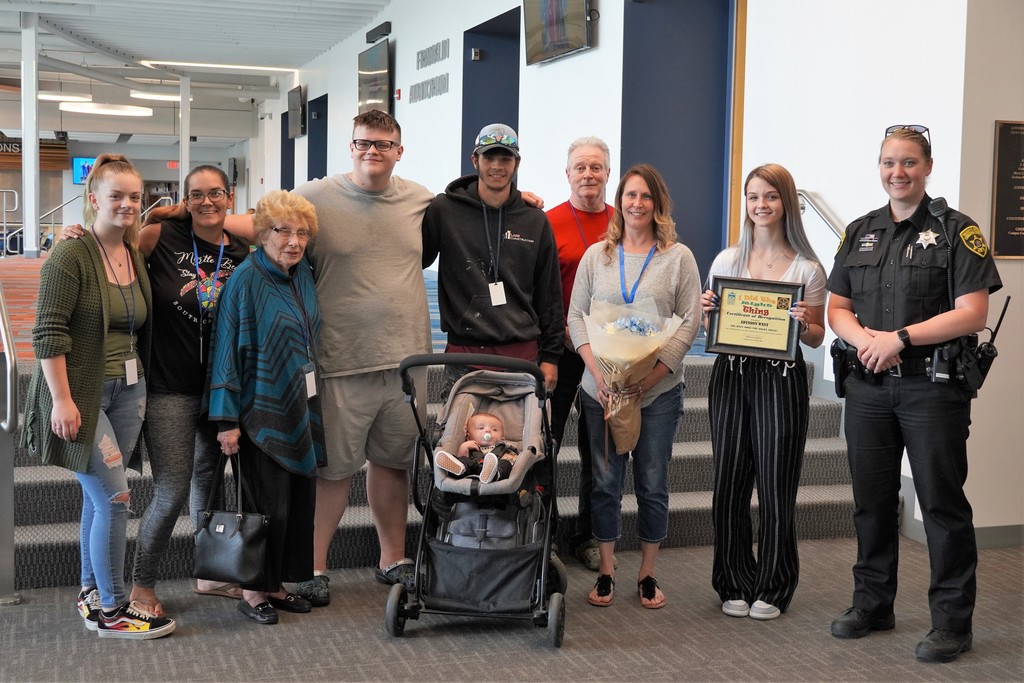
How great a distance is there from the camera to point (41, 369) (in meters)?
3.10

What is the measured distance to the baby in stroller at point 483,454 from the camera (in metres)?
3.29

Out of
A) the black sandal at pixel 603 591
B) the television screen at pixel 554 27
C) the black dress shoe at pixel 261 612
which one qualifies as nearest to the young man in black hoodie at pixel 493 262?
the black sandal at pixel 603 591

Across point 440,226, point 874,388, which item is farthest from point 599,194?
point 874,388

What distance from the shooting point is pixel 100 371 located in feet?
10.1

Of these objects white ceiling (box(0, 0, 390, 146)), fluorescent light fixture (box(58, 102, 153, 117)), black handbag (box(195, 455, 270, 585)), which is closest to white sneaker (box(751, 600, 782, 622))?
black handbag (box(195, 455, 270, 585))

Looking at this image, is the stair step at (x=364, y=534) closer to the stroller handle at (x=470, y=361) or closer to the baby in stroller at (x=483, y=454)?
the baby in stroller at (x=483, y=454)

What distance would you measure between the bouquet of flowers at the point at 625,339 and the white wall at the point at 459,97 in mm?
3834

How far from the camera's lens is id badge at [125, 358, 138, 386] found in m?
3.14

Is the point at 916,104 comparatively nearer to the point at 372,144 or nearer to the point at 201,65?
the point at 372,144

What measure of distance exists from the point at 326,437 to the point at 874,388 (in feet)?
6.33

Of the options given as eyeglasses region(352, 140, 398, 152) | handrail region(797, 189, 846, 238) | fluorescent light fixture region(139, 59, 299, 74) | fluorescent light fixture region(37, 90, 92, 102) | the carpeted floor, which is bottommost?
the carpeted floor

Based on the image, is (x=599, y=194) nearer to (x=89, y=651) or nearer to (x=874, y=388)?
(x=874, y=388)

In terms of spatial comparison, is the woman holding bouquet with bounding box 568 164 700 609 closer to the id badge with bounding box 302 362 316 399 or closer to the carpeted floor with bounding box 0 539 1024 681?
the carpeted floor with bounding box 0 539 1024 681

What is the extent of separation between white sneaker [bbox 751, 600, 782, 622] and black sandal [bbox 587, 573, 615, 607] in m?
0.53
